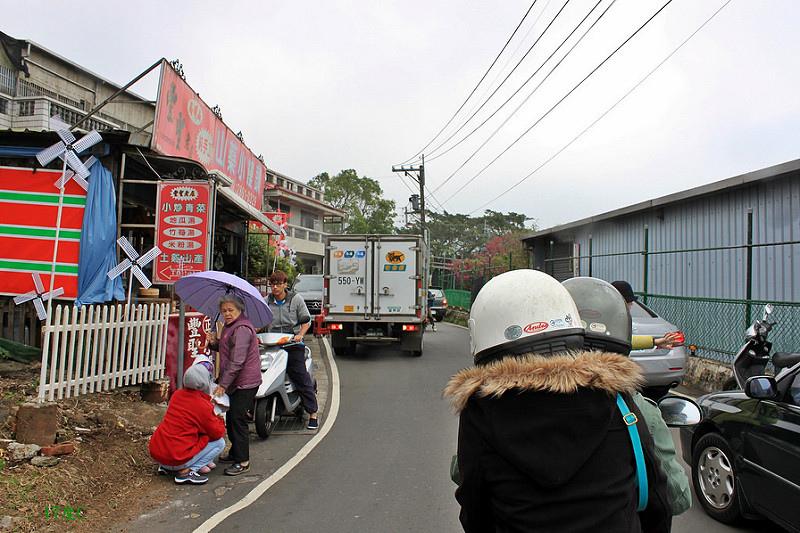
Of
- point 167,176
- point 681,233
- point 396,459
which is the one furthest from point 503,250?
point 396,459

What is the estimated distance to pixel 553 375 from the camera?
57.2 inches

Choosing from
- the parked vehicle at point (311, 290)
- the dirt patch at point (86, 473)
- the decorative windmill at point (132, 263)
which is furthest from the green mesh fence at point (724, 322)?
the parked vehicle at point (311, 290)

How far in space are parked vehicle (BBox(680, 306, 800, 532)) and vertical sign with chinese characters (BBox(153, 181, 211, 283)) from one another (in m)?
7.12

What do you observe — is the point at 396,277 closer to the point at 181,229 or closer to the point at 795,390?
the point at 181,229

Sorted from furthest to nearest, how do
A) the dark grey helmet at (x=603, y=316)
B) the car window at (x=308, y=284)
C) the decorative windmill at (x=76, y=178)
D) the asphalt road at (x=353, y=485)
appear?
the car window at (x=308, y=284)
the decorative windmill at (x=76, y=178)
the asphalt road at (x=353, y=485)
the dark grey helmet at (x=603, y=316)

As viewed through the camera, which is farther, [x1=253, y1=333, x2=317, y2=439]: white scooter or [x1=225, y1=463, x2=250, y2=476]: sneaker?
[x1=253, y1=333, x2=317, y2=439]: white scooter

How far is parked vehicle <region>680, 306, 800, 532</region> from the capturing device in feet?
11.4

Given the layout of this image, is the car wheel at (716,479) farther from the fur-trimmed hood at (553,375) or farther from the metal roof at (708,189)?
the metal roof at (708,189)

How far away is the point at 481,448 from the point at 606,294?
88 cm

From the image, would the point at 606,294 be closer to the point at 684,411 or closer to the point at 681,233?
the point at 684,411

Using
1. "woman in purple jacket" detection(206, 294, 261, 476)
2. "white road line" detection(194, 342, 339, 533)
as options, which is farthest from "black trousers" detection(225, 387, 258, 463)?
"white road line" detection(194, 342, 339, 533)

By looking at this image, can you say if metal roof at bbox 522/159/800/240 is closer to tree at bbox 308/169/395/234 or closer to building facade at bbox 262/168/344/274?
building facade at bbox 262/168/344/274

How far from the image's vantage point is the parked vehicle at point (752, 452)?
348 centimetres

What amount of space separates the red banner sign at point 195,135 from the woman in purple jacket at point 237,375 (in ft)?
16.8
